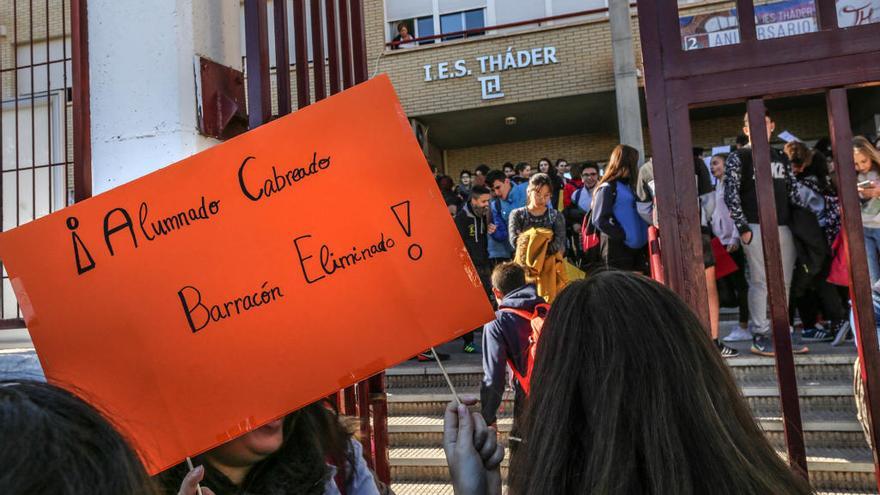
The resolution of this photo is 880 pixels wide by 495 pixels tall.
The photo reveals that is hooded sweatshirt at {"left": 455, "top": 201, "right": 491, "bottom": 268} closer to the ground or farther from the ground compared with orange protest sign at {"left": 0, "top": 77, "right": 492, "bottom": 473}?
farther from the ground

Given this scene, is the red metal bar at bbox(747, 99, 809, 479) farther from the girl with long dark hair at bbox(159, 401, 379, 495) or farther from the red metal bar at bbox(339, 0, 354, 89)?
the red metal bar at bbox(339, 0, 354, 89)

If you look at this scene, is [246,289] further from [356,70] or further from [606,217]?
[606,217]

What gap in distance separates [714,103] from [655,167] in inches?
8.5

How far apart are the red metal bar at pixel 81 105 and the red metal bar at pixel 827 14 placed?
2044mm

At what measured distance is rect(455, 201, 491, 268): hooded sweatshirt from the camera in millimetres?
5883

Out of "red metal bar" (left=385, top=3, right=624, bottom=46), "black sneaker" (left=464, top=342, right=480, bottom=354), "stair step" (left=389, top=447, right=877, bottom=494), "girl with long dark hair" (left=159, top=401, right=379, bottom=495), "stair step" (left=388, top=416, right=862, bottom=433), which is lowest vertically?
"stair step" (left=389, top=447, right=877, bottom=494)

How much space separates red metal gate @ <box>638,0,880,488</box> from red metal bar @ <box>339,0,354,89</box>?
1082mm

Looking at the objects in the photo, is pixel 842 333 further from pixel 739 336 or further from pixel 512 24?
pixel 512 24

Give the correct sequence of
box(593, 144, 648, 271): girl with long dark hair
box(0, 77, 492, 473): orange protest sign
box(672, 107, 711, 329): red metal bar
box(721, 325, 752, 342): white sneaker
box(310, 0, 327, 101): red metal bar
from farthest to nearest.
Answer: box(721, 325, 752, 342): white sneaker, box(593, 144, 648, 271): girl with long dark hair, box(310, 0, 327, 101): red metal bar, box(672, 107, 711, 329): red metal bar, box(0, 77, 492, 473): orange protest sign

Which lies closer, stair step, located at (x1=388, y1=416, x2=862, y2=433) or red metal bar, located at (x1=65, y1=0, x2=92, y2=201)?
red metal bar, located at (x1=65, y1=0, x2=92, y2=201)

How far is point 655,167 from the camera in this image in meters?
1.54

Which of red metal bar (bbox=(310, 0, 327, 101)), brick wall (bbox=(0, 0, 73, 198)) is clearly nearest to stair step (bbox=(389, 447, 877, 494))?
red metal bar (bbox=(310, 0, 327, 101))

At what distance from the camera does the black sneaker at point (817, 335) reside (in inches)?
187

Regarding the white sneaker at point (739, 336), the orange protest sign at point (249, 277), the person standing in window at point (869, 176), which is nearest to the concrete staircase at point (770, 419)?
the white sneaker at point (739, 336)
